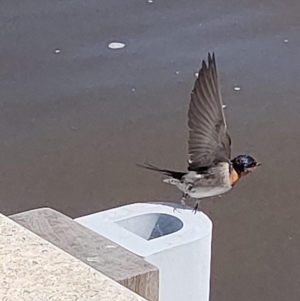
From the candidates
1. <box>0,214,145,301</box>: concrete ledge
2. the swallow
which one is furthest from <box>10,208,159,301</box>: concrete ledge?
the swallow

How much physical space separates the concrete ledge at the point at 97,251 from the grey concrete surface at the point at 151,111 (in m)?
1.63

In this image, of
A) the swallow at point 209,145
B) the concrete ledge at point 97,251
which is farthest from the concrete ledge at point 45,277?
the swallow at point 209,145

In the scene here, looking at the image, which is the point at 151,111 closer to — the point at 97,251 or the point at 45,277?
the point at 97,251

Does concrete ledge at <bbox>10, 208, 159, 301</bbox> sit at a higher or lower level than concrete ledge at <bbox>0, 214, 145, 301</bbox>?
lower

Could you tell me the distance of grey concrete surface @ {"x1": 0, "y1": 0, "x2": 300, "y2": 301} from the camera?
3.43 meters

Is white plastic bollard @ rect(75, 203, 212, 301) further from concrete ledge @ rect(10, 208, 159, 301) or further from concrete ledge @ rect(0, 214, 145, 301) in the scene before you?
concrete ledge @ rect(0, 214, 145, 301)

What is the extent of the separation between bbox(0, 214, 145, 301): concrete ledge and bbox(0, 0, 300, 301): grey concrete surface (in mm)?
1957

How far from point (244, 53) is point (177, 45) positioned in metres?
0.44

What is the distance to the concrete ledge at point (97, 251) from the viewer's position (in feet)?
4.12

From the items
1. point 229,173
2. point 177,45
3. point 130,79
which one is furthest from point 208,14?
point 229,173

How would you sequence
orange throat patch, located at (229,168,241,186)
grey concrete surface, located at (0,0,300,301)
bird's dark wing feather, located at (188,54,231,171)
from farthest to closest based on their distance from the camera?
1. grey concrete surface, located at (0,0,300,301)
2. orange throat patch, located at (229,168,241,186)
3. bird's dark wing feather, located at (188,54,231,171)

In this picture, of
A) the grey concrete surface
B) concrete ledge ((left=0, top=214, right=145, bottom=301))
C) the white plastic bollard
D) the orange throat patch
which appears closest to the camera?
concrete ledge ((left=0, top=214, right=145, bottom=301))

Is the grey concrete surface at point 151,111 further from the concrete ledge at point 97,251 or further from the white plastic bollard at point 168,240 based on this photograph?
the concrete ledge at point 97,251

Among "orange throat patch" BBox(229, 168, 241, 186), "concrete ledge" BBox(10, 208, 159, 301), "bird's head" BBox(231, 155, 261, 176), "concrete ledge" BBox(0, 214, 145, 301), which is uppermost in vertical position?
"concrete ledge" BBox(0, 214, 145, 301)
